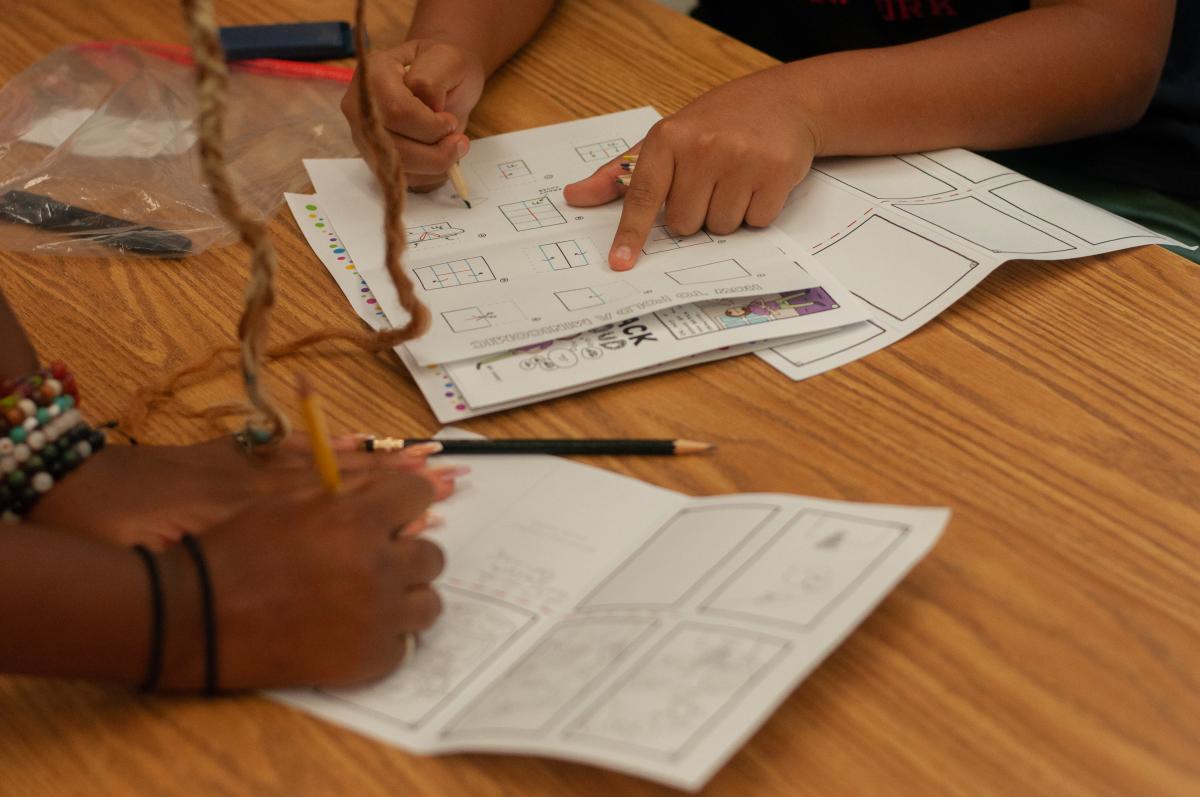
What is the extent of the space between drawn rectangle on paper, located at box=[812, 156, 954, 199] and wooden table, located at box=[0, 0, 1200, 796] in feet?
0.30

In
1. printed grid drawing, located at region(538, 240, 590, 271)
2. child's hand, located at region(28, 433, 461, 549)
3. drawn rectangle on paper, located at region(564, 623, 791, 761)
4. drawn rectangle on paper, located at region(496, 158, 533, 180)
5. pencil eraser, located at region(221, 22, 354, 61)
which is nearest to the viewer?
drawn rectangle on paper, located at region(564, 623, 791, 761)

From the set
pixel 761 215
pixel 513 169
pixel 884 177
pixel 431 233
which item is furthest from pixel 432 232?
pixel 884 177

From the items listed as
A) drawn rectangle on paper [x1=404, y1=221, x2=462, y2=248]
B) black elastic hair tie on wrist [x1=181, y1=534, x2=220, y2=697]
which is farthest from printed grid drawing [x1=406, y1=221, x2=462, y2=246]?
black elastic hair tie on wrist [x1=181, y1=534, x2=220, y2=697]

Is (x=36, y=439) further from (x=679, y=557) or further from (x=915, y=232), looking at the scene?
(x=915, y=232)

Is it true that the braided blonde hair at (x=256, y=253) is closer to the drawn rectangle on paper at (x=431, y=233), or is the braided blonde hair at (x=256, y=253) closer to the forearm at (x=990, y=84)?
the drawn rectangle on paper at (x=431, y=233)

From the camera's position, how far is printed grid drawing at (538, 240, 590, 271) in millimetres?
764

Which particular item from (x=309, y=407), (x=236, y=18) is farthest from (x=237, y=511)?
(x=236, y=18)

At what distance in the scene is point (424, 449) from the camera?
24.4 inches

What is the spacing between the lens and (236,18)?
106cm

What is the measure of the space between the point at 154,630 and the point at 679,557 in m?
0.24

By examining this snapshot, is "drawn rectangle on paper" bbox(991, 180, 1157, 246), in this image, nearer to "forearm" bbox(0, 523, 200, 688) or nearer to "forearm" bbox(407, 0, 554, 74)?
"forearm" bbox(407, 0, 554, 74)

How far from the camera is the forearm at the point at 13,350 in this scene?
63cm

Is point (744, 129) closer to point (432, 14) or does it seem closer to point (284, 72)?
point (432, 14)

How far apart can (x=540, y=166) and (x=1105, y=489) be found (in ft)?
1.52
